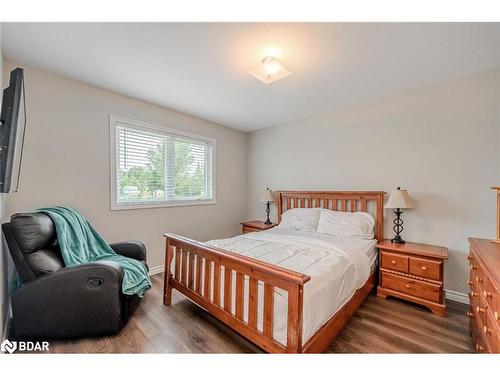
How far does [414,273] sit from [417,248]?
268 millimetres

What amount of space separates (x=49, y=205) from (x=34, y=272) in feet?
2.80

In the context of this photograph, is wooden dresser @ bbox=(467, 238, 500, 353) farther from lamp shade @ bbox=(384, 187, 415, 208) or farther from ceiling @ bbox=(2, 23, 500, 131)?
ceiling @ bbox=(2, 23, 500, 131)

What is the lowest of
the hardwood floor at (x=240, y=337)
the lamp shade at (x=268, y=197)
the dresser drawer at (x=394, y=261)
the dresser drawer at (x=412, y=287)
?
the hardwood floor at (x=240, y=337)

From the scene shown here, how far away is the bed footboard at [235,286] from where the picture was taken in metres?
1.25

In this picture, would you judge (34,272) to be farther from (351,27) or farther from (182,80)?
(351,27)

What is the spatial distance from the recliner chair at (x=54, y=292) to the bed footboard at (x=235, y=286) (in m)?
0.54

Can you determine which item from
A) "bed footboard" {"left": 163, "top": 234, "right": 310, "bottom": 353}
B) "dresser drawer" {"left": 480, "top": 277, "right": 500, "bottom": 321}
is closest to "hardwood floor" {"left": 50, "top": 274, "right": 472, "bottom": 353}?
"bed footboard" {"left": 163, "top": 234, "right": 310, "bottom": 353}

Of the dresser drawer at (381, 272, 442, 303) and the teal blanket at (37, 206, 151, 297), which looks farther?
the dresser drawer at (381, 272, 442, 303)

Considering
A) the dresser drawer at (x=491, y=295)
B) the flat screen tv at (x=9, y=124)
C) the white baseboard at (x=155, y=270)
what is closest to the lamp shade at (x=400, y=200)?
the dresser drawer at (x=491, y=295)

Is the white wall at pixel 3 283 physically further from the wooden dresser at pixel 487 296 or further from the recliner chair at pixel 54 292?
the wooden dresser at pixel 487 296

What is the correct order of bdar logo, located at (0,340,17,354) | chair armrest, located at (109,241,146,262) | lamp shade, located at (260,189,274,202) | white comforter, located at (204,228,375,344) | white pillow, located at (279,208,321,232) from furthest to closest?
lamp shade, located at (260,189,274,202), white pillow, located at (279,208,321,232), chair armrest, located at (109,241,146,262), bdar logo, located at (0,340,17,354), white comforter, located at (204,228,375,344)

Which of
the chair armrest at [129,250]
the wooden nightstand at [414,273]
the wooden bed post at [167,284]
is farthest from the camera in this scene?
the chair armrest at [129,250]

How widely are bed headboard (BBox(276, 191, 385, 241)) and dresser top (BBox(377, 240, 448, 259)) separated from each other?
0.27 meters

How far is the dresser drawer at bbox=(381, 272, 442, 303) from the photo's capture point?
212 centimetres
